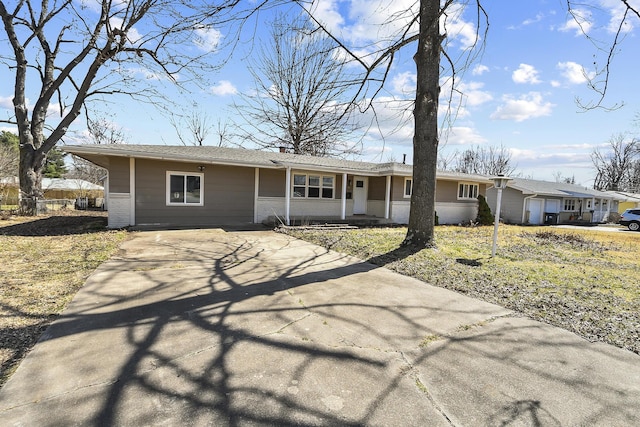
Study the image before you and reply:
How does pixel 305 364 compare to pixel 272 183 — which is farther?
pixel 272 183

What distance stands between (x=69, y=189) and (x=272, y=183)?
2998cm

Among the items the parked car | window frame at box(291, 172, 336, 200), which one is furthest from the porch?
the parked car

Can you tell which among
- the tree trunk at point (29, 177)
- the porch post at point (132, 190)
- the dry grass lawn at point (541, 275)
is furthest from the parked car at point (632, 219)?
the tree trunk at point (29, 177)

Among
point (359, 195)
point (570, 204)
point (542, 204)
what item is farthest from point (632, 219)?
point (359, 195)

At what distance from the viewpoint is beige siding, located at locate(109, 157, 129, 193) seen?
10.8 m

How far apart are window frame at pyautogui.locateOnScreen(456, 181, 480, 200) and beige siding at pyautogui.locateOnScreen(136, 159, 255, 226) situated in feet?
38.2

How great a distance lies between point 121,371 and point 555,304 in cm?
518

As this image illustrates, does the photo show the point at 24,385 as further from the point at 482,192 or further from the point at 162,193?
the point at 482,192

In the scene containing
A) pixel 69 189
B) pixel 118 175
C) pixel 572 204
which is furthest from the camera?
pixel 69 189

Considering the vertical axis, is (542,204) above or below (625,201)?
below

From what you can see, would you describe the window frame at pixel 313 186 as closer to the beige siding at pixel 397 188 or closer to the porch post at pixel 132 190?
the beige siding at pixel 397 188

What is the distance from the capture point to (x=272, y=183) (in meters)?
13.7

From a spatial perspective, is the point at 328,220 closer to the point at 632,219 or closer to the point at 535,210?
the point at 535,210

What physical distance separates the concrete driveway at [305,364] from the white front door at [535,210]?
73.1 ft
